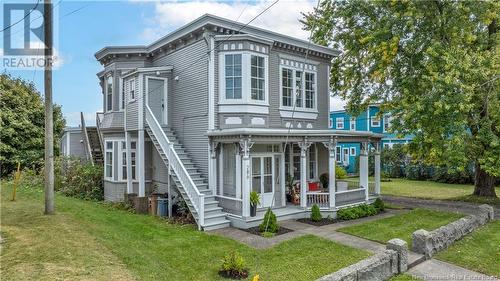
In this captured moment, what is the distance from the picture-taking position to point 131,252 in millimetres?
8242

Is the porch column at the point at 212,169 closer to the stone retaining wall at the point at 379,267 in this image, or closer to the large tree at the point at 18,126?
the stone retaining wall at the point at 379,267

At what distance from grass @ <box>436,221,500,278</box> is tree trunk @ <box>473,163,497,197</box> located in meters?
8.03

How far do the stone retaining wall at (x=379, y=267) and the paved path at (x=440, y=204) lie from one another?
8611mm

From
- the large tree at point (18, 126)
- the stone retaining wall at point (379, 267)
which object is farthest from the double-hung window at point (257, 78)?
the large tree at point (18, 126)

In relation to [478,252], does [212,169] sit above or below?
above

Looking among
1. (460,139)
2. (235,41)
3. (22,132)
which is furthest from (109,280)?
(22,132)

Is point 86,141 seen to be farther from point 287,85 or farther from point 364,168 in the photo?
point 364,168

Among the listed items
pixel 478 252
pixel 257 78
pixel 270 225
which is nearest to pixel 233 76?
pixel 257 78

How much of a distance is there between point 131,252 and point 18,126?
22152 mm

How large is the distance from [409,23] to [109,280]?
14882 millimetres

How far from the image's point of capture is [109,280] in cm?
639

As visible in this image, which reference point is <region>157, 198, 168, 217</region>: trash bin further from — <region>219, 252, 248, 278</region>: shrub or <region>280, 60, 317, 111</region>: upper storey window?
<region>219, 252, 248, 278</region>: shrub

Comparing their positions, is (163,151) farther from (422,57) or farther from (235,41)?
(422,57)

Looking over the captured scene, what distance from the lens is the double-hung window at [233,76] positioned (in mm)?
13094
